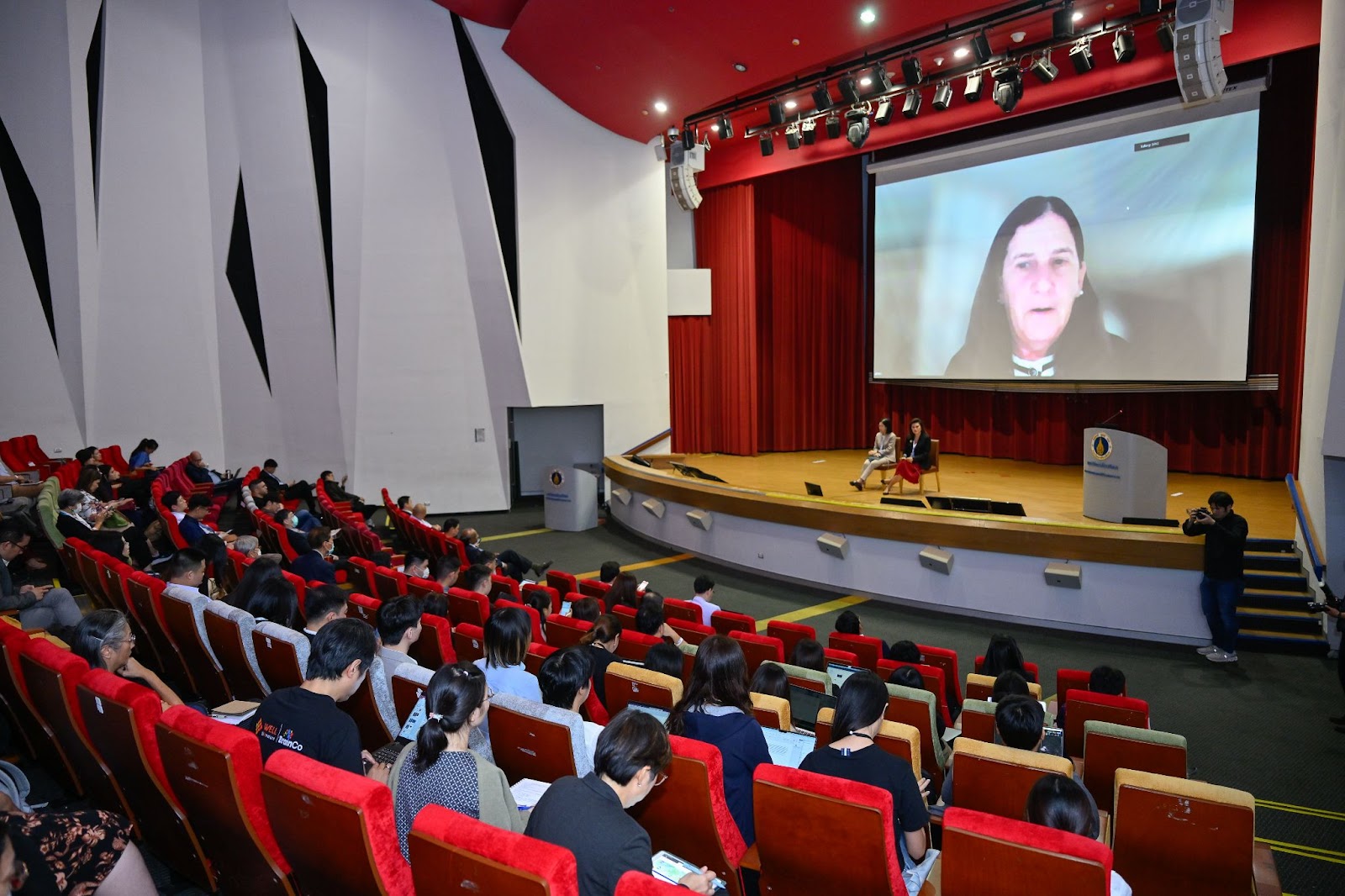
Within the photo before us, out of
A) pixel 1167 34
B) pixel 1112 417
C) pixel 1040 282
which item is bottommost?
pixel 1112 417

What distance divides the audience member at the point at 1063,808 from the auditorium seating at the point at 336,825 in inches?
60.1

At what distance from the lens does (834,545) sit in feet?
26.2

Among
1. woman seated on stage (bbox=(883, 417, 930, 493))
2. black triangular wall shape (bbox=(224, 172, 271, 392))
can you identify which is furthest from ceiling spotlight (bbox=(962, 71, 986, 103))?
black triangular wall shape (bbox=(224, 172, 271, 392))

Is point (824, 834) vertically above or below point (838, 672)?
above

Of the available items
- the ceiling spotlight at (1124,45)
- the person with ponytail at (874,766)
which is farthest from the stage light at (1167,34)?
the person with ponytail at (874,766)

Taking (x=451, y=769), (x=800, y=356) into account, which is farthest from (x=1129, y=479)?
(x=800, y=356)

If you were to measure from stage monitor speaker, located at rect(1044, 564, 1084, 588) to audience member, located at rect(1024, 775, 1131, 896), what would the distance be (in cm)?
511

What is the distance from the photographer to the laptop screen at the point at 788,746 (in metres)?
2.93

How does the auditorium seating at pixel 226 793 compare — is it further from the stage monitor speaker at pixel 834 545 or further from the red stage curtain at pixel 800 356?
the red stage curtain at pixel 800 356

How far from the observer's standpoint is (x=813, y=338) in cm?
1472

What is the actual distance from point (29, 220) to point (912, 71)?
11104 millimetres

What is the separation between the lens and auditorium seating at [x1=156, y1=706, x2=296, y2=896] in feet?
7.00

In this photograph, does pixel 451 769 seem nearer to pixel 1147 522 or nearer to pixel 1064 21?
pixel 1147 522

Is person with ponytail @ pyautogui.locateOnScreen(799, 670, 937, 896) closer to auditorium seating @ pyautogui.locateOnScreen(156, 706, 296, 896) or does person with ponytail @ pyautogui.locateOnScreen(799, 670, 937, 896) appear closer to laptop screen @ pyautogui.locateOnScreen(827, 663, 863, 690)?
auditorium seating @ pyautogui.locateOnScreen(156, 706, 296, 896)
